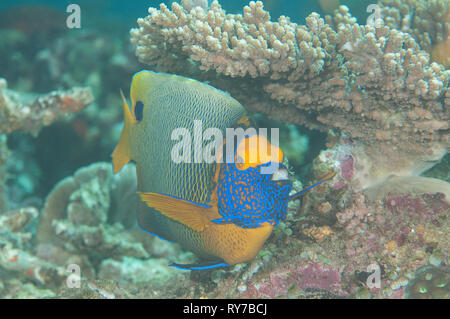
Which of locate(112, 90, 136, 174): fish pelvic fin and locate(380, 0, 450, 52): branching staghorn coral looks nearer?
locate(112, 90, 136, 174): fish pelvic fin

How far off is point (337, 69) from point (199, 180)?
4.30 ft

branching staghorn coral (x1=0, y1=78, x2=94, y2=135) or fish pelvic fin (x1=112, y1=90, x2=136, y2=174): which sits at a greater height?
branching staghorn coral (x1=0, y1=78, x2=94, y2=135)

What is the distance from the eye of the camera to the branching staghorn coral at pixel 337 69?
1899 mm

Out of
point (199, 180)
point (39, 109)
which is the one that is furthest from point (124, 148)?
point (39, 109)

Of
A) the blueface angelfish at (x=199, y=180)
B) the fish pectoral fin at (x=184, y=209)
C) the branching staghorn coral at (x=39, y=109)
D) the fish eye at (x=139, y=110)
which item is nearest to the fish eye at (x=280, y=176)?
the blueface angelfish at (x=199, y=180)

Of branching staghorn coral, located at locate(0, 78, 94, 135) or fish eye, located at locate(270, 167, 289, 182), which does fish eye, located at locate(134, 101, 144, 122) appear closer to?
fish eye, located at locate(270, 167, 289, 182)

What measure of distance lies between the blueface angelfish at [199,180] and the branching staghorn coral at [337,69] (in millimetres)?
470

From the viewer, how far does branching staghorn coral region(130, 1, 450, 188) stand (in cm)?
190

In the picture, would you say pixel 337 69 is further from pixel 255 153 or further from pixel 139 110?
pixel 139 110

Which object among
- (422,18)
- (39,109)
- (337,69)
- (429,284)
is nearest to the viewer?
(429,284)

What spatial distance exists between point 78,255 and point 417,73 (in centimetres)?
327

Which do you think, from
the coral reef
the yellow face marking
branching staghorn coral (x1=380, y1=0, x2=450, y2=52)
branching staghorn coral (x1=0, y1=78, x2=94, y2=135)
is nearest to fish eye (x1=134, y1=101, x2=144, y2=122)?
the yellow face marking

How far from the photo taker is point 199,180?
1497mm

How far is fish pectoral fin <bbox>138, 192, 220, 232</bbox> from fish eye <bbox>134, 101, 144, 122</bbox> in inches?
21.7
